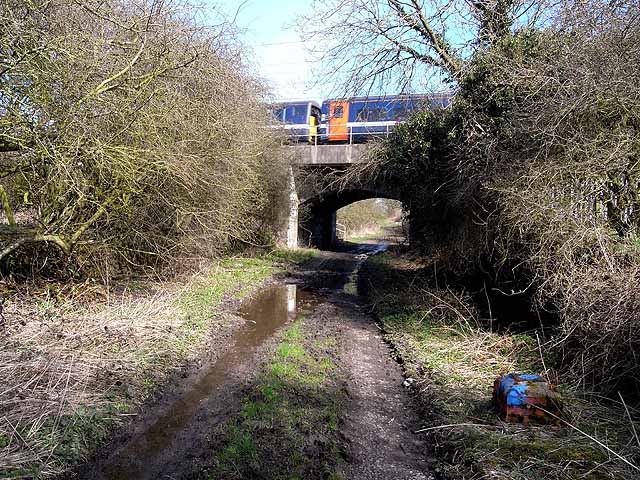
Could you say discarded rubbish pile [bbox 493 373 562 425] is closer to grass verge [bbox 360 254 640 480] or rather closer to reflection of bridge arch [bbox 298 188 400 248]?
grass verge [bbox 360 254 640 480]

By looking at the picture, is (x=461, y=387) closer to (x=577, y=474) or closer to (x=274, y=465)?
(x=577, y=474)

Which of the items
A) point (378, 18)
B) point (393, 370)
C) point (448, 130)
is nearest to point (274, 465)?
point (393, 370)

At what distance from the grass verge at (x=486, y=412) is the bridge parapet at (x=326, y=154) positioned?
1146 centimetres

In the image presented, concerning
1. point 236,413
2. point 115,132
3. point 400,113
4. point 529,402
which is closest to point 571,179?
point 529,402

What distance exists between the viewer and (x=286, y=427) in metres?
4.54

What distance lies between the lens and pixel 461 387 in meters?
5.57

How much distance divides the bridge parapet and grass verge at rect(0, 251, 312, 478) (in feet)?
37.4

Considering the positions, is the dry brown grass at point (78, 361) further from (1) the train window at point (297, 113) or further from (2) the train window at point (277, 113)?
(1) the train window at point (297, 113)

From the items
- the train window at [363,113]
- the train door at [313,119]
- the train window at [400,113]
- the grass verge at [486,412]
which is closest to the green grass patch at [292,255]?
the train door at [313,119]

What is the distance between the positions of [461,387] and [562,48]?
212 inches

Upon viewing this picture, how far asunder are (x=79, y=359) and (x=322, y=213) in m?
22.4

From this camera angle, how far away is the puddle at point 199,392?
4.03 m

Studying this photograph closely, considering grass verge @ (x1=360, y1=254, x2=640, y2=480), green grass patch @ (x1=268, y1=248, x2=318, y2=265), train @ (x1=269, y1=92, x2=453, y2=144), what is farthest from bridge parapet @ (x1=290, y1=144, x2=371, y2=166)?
grass verge @ (x1=360, y1=254, x2=640, y2=480)

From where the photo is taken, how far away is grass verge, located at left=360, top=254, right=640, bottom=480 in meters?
3.69
